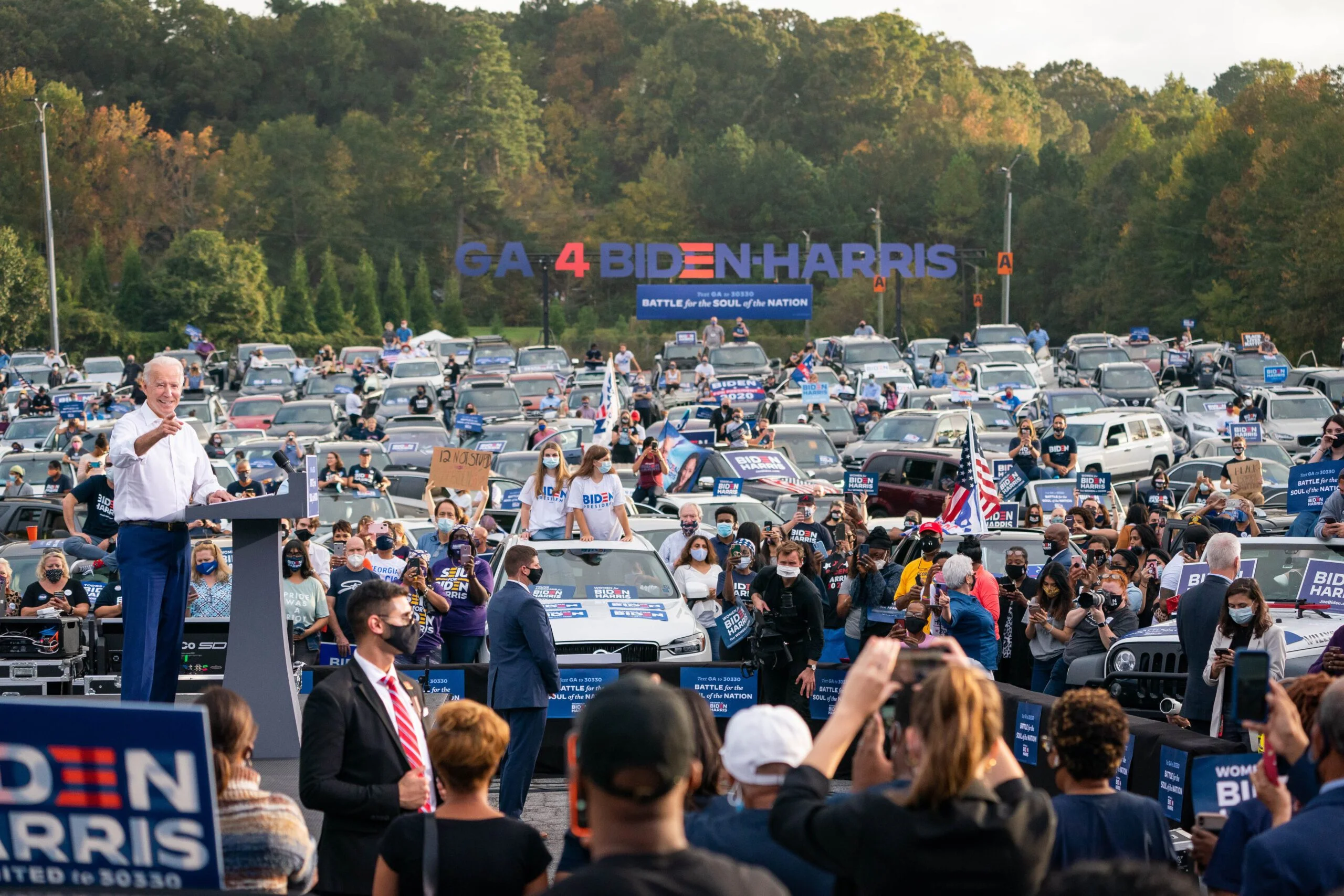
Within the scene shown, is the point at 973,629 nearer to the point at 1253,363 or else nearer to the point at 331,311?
the point at 1253,363

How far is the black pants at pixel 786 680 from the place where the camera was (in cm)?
1171

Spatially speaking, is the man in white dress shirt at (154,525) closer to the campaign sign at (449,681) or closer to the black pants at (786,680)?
the campaign sign at (449,681)

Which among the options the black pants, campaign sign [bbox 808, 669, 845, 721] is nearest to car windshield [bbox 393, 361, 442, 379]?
the black pants

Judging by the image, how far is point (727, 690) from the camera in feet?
37.3

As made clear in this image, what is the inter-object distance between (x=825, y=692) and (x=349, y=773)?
5876 mm

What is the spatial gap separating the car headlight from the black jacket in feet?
28.6

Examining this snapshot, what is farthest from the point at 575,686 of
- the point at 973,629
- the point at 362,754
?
the point at 362,754

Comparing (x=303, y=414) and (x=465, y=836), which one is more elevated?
(x=465, y=836)

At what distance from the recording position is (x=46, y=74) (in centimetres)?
10919

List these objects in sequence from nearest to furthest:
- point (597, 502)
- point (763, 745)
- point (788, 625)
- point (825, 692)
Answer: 1. point (763, 745)
2. point (825, 692)
3. point (788, 625)
4. point (597, 502)

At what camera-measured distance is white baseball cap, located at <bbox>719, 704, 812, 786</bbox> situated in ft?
15.1

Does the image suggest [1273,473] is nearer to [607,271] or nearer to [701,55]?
[607,271]

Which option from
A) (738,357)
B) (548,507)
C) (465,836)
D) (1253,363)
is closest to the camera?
(465,836)

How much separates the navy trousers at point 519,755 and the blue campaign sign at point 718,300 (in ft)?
202
